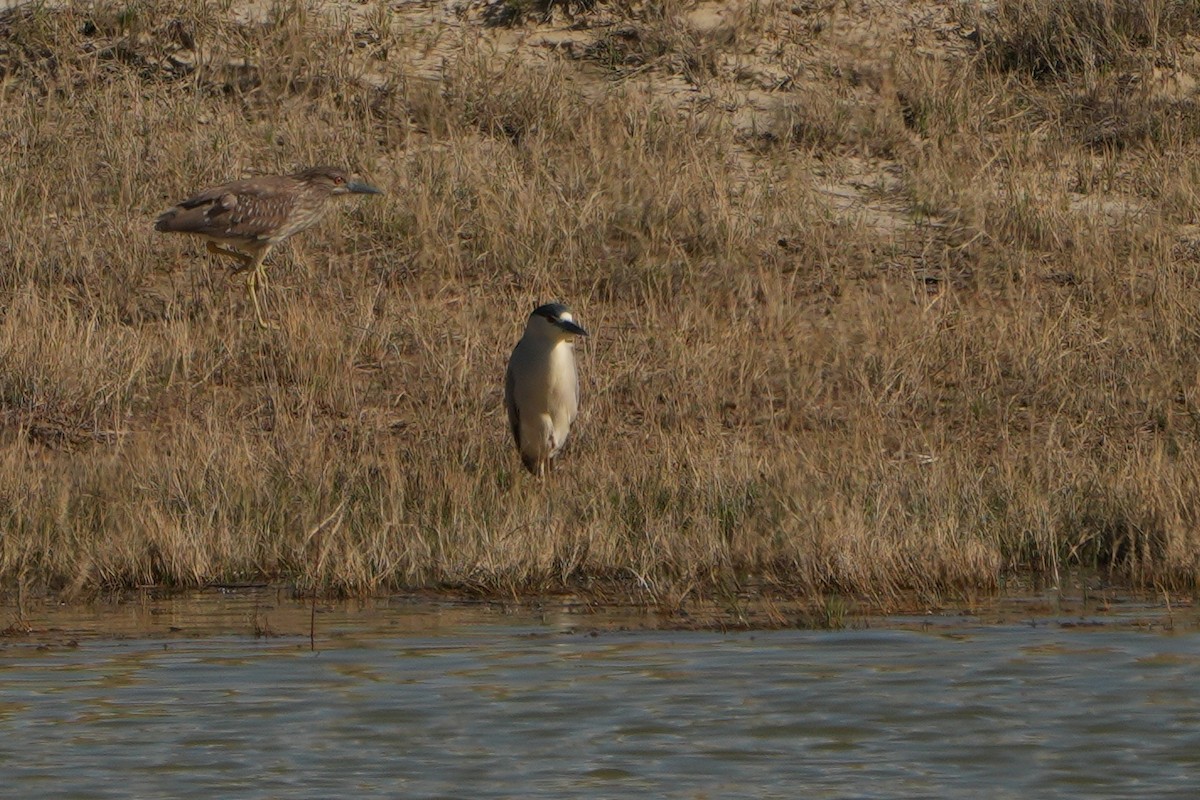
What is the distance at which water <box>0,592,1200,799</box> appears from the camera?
557 cm

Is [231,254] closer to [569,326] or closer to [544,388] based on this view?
[569,326]

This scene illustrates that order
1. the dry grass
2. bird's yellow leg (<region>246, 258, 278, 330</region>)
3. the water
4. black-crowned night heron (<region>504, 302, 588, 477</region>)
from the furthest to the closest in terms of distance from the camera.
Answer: bird's yellow leg (<region>246, 258, 278, 330</region>), black-crowned night heron (<region>504, 302, 588, 477</region>), the dry grass, the water

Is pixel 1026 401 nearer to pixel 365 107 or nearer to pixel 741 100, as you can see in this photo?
pixel 741 100

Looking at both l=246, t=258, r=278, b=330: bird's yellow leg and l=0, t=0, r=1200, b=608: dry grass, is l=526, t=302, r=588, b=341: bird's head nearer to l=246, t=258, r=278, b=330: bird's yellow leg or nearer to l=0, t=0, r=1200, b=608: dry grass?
l=0, t=0, r=1200, b=608: dry grass

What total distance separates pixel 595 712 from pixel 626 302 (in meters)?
6.25

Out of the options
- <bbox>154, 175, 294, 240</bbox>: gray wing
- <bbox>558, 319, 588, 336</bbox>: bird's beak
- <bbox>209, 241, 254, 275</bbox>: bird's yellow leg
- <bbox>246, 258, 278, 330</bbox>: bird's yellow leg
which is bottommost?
<bbox>558, 319, 588, 336</bbox>: bird's beak

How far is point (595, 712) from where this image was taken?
6227 mm

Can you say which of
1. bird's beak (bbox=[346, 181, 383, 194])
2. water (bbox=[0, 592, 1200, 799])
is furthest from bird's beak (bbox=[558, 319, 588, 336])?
water (bbox=[0, 592, 1200, 799])

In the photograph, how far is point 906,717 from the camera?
6188 millimetres

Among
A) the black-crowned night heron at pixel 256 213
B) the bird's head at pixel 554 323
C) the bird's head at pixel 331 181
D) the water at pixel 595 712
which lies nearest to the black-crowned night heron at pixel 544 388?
the bird's head at pixel 554 323

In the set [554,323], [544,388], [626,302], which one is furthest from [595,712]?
[626,302]

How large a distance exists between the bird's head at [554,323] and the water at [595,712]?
9.91 ft

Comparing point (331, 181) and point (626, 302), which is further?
point (331, 181)

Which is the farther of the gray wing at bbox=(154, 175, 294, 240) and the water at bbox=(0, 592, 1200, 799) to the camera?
the gray wing at bbox=(154, 175, 294, 240)
